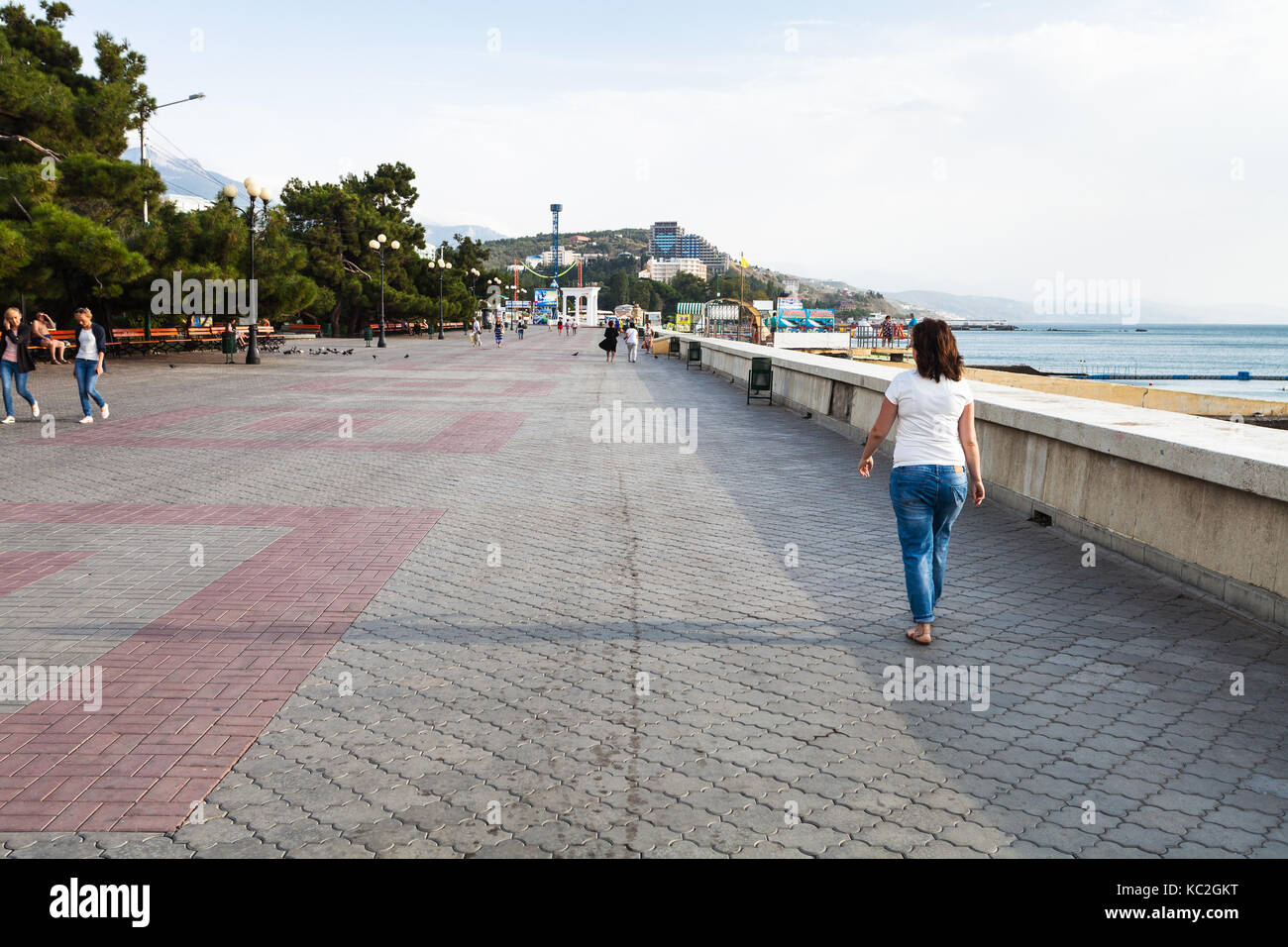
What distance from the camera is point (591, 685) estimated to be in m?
4.81

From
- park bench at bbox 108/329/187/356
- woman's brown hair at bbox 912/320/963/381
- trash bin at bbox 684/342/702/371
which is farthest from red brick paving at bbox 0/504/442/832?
park bench at bbox 108/329/187/356

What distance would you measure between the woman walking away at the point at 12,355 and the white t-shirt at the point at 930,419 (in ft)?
44.9

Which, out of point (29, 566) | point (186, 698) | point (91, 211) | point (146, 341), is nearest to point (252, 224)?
point (91, 211)

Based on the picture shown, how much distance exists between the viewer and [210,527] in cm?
818

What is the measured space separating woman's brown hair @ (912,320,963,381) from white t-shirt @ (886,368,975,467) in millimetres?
43

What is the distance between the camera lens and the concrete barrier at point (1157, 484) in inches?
225

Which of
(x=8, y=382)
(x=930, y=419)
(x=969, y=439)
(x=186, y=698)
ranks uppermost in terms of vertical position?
(x=930, y=419)

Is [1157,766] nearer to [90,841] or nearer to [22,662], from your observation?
[90,841]

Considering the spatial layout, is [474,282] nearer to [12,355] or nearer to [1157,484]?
[12,355]

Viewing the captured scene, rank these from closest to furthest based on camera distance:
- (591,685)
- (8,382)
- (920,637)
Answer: (591,685) < (920,637) < (8,382)

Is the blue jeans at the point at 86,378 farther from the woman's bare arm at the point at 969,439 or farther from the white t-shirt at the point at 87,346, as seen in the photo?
the woman's bare arm at the point at 969,439

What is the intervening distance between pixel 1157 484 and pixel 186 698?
6066 mm

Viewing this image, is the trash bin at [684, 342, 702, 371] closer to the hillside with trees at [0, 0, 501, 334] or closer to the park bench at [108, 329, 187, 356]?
the hillside with trees at [0, 0, 501, 334]

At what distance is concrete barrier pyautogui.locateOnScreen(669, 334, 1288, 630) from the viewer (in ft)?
18.7
